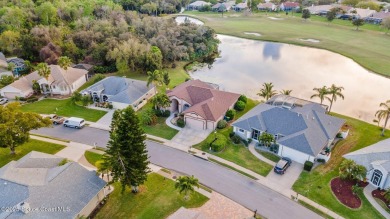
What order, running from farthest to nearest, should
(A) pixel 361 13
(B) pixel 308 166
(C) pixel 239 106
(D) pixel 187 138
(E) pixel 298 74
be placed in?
1. (A) pixel 361 13
2. (E) pixel 298 74
3. (C) pixel 239 106
4. (D) pixel 187 138
5. (B) pixel 308 166

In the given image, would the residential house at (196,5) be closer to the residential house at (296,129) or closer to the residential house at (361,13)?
the residential house at (361,13)

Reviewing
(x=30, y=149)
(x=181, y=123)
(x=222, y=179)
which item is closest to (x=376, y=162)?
(x=222, y=179)

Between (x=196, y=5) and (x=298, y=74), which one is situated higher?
(x=196, y=5)

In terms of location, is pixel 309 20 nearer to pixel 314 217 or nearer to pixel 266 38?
pixel 266 38

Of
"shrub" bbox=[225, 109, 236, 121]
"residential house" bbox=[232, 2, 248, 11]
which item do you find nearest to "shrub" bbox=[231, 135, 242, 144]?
"shrub" bbox=[225, 109, 236, 121]

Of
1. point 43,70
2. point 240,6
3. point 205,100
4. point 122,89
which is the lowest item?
point 122,89

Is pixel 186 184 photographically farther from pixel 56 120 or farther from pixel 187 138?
pixel 56 120

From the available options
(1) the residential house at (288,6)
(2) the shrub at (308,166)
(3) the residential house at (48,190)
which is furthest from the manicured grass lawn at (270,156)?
(1) the residential house at (288,6)
